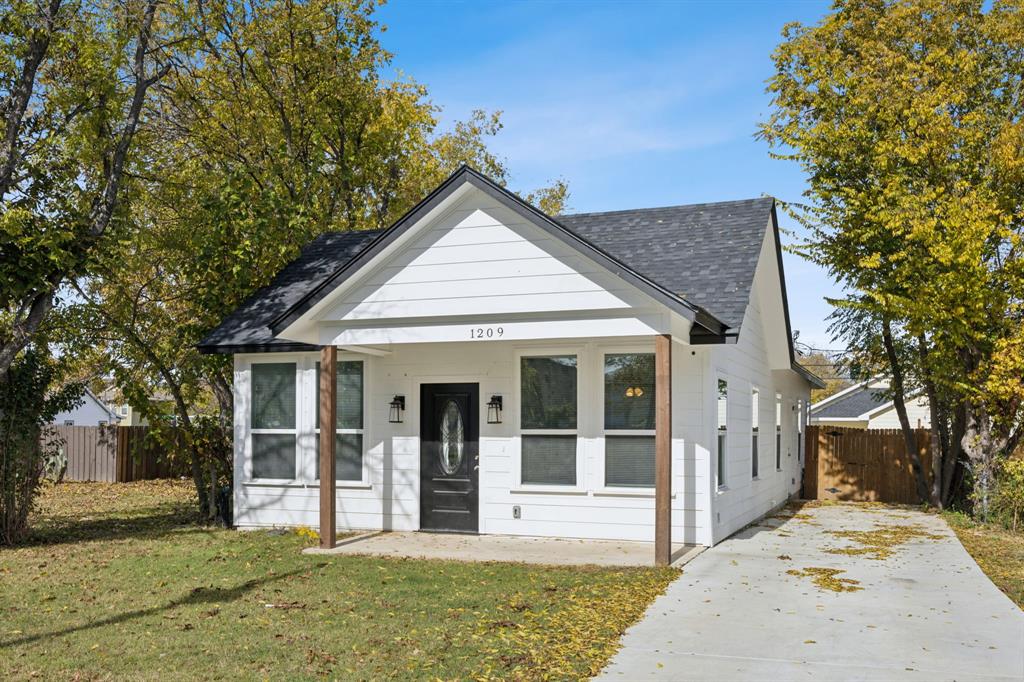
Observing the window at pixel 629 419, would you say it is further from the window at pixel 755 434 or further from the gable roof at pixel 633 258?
the window at pixel 755 434

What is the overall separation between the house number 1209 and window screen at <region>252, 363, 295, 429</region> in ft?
12.5

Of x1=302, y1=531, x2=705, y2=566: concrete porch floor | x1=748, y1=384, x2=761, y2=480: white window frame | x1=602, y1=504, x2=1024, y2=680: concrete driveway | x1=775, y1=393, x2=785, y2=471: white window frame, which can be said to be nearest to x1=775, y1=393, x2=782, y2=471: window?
x1=775, y1=393, x2=785, y2=471: white window frame

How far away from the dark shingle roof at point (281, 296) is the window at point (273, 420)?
1.66ft

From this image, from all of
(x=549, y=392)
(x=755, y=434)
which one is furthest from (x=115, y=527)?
(x=755, y=434)

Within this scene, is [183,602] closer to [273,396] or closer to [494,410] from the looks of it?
[494,410]

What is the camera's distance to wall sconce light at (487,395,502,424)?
13.0 metres

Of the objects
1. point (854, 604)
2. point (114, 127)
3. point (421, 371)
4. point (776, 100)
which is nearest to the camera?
point (854, 604)

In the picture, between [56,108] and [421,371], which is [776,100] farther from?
[56,108]

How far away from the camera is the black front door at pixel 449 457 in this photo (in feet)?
43.7

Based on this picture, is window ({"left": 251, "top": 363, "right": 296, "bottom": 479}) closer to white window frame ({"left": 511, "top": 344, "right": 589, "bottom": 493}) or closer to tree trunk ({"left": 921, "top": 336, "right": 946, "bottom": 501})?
white window frame ({"left": 511, "top": 344, "right": 589, "bottom": 493})

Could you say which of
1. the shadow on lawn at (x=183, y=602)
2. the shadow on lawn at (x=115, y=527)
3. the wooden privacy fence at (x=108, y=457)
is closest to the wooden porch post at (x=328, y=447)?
the shadow on lawn at (x=183, y=602)

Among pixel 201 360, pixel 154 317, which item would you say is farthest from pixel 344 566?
pixel 154 317

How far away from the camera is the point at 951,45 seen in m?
19.8

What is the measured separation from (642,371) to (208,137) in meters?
15.4
